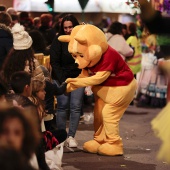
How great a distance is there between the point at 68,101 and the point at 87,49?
1386 millimetres

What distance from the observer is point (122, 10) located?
19578 mm

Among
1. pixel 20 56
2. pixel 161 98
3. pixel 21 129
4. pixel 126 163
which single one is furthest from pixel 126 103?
pixel 161 98

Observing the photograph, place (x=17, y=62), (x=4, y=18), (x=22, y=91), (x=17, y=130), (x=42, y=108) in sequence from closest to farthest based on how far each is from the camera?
(x=17, y=130), (x=22, y=91), (x=42, y=108), (x=17, y=62), (x=4, y=18)

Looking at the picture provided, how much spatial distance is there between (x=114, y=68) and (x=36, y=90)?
5.18 ft

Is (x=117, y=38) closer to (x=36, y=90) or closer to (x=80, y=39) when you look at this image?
(x=80, y=39)

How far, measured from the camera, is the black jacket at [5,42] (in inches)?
378

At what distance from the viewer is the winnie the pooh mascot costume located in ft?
27.5

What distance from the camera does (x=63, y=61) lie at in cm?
938

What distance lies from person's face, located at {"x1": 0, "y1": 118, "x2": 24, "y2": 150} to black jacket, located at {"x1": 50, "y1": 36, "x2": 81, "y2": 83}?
5.02 meters

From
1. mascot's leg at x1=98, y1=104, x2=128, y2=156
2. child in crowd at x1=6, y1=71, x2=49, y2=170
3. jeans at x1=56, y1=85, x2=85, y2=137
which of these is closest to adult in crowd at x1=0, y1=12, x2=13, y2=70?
jeans at x1=56, y1=85, x2=85, y2=137

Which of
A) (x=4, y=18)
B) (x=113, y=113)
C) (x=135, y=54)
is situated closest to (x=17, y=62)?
(x=113, y=113)

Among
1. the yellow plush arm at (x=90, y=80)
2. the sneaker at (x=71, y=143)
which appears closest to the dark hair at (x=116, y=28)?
the sneaker at (x=71, y=143)

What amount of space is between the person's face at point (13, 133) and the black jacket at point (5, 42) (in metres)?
5.43

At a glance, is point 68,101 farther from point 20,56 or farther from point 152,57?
point 152,57
